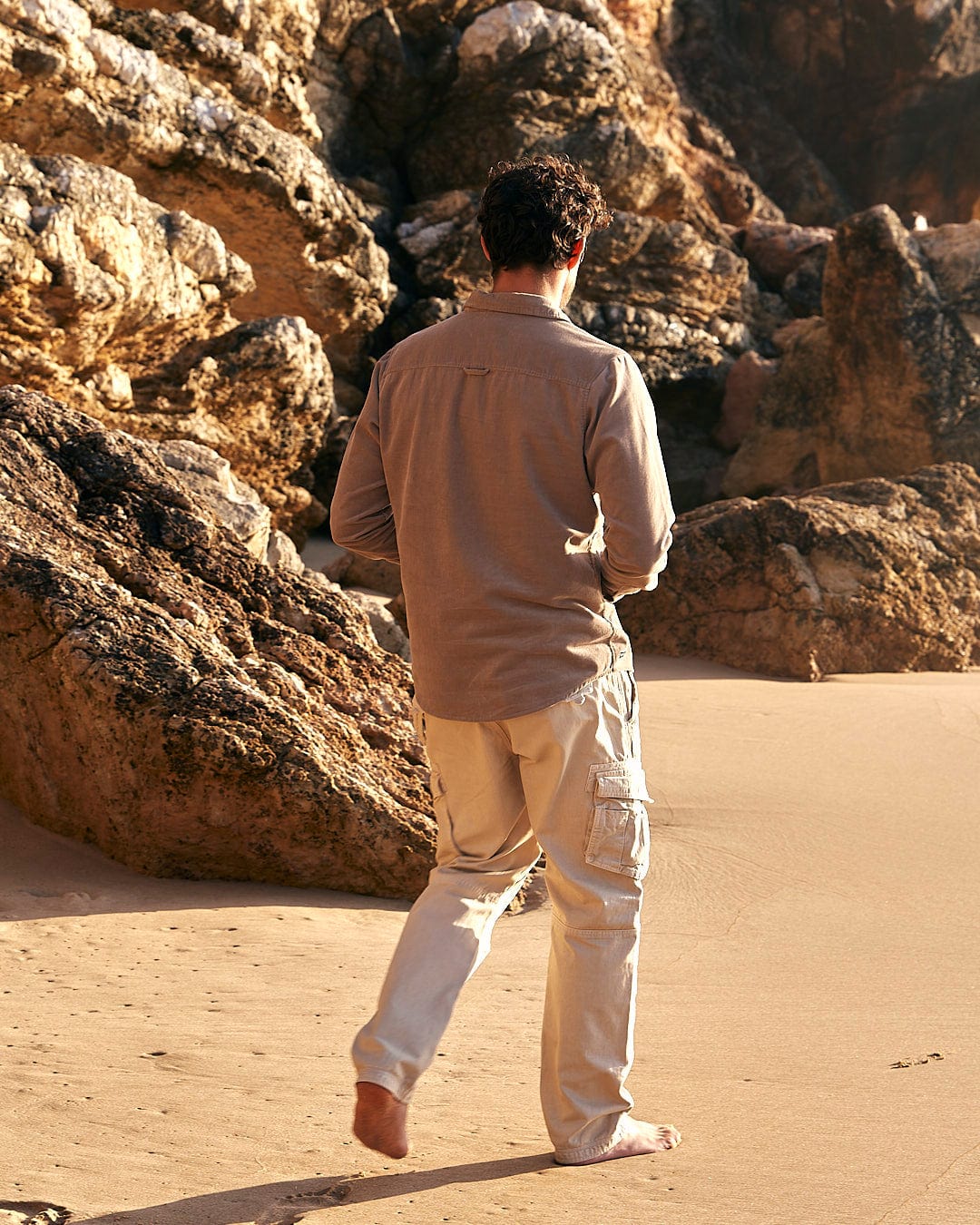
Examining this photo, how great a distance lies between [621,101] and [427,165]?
2.73 metres

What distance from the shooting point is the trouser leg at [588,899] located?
92.4 inches

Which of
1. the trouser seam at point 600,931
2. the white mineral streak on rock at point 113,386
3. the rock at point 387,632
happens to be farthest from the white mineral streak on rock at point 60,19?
the trouser seam at point 600,931

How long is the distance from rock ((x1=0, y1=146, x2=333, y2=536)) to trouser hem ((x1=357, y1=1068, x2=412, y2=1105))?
6307mm

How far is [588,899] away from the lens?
7.72 feet

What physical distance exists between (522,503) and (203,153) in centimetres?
909

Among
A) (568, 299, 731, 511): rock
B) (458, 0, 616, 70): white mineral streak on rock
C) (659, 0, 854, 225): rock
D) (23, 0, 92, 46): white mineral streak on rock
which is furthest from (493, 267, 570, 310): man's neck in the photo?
(659, 0, 854, 225): rock

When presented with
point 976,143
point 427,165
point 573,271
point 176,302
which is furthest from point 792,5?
point 573,271

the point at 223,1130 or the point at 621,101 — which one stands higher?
the point at 621,101

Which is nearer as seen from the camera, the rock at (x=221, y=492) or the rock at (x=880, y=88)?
the rock at (x=221, y=492)

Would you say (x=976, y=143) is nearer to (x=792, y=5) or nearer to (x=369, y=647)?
(x=792, y=5)

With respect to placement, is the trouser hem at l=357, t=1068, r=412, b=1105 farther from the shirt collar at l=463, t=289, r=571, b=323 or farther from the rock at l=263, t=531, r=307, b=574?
the rock at l=263, t=531, r=307, b=574

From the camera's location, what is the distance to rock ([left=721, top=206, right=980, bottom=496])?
507 inches

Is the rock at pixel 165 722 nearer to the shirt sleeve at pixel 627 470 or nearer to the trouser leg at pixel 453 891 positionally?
the trouser leg at pixel 453 891

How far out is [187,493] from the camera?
4.98 m
